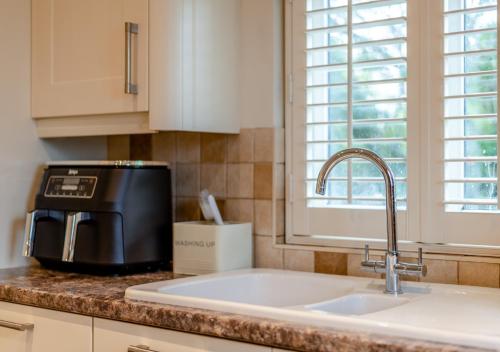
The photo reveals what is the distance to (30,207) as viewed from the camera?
226 cm

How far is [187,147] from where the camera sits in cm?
228

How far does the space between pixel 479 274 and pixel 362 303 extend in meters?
0.31

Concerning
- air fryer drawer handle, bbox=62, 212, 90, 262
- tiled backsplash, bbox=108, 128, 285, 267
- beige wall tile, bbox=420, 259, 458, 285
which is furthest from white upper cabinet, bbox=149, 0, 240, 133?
beige wall tile, bbox=420, 259, 458, 285

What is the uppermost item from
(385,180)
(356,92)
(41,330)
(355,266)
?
(356,92)

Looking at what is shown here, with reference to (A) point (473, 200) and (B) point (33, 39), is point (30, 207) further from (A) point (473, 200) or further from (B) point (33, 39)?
(A) point (473, 200)

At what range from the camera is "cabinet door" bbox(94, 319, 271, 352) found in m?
1.37

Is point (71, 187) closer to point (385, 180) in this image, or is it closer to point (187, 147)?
point (187, 147)

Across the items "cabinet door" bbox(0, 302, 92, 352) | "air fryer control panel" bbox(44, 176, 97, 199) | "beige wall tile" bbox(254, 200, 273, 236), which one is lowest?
"cabinet door" bbox(0, 302, 92, 352)

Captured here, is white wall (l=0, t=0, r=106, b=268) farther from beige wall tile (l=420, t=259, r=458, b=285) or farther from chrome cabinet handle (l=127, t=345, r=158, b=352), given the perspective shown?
beige wall tile (l=420, t=259, r=458, b=285)

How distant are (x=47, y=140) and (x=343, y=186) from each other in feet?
3.31

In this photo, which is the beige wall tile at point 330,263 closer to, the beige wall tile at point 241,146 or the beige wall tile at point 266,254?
the beige wall tile at point 266,254

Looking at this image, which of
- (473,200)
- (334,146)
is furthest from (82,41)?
(473,200)

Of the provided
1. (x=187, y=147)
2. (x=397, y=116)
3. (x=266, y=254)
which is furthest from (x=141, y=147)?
(x=397, y=116)

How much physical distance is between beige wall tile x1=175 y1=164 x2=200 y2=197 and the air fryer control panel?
1.14 feet
